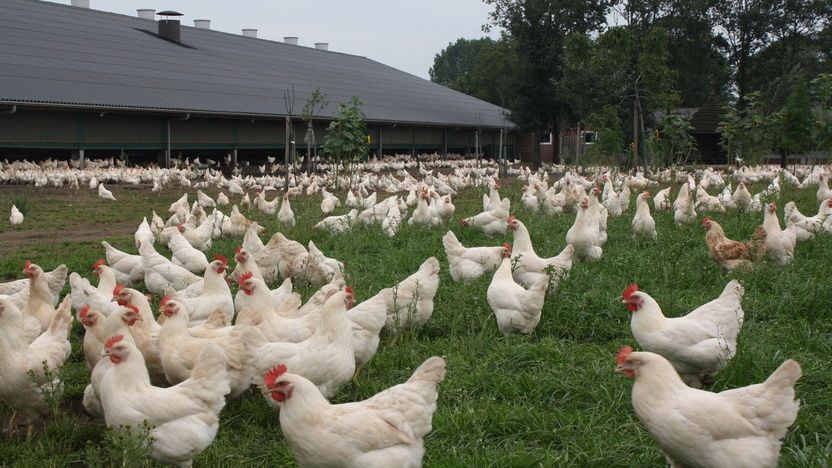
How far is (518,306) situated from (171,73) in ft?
90.4

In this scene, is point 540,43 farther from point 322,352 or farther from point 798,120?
point 322,352

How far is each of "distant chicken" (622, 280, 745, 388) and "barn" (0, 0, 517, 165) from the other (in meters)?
17.0

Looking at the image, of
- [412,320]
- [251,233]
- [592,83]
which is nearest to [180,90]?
[592,83]

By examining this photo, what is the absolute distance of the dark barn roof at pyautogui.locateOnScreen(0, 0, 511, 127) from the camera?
81.5ft

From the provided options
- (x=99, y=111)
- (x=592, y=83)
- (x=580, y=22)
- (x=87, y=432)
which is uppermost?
(x=580, y=22)

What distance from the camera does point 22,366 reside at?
207 inches

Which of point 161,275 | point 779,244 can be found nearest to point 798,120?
point 779,244

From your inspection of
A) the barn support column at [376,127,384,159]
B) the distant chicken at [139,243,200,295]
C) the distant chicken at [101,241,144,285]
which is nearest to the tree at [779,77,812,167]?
the distant chicken at [139,243,200,295]

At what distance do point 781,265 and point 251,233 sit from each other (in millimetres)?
6271

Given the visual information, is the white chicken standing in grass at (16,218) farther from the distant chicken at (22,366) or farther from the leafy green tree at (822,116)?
the leafy green tree at (822,116)

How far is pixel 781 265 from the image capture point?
27.6 ft

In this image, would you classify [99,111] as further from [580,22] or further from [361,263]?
[580,22]

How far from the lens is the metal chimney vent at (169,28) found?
1503 inches

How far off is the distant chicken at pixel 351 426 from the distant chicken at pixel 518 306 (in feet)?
8.31
